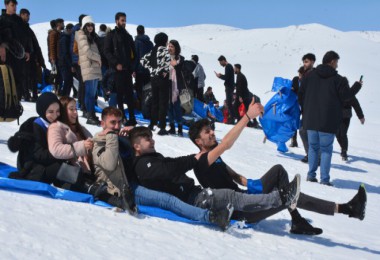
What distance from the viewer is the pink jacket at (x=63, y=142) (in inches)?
168

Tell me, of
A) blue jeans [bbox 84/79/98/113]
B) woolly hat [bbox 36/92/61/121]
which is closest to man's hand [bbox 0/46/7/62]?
blue jeans [bbox 84/79/98/113]

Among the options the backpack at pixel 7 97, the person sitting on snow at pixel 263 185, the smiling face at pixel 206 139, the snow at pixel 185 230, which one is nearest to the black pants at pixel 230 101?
the snow at pixel 185 230

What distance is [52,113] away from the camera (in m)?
4.49

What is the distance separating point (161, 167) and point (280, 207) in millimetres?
974

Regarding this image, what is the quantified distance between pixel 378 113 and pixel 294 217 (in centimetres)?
1900

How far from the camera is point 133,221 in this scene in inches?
151

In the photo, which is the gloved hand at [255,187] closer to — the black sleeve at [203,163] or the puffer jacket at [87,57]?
the black sleeve at [203,163]

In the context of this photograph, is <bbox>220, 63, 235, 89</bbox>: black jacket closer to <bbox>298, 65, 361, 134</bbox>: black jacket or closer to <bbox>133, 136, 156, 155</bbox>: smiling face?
<bbox>298, 65, 361, 134</bbox>: black jacket

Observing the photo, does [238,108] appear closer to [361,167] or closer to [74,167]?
[361,167]

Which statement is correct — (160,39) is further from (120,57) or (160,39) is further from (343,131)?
(343,131)

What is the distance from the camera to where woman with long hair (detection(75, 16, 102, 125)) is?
8234 mm

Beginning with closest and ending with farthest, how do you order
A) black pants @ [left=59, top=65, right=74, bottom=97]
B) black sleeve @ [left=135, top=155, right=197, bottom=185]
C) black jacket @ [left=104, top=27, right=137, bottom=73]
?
black sleeve @ [left=135, top=155, right=197, bottom=185]
black jacket @ [left=104, top=27, right=137, bottom=73]
black pants @ [left=59, top=65, right=74, bottom=97]

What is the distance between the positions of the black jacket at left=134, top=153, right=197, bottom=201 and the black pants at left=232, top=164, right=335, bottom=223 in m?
0.48

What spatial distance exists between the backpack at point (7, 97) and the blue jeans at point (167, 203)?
2.47m
